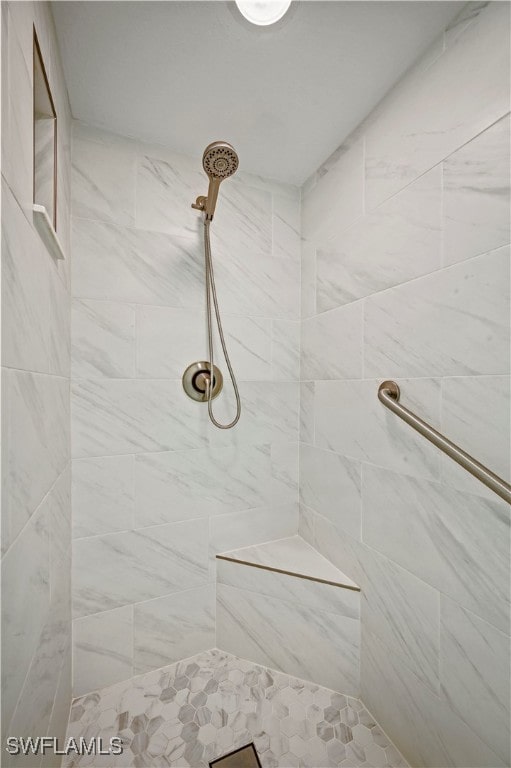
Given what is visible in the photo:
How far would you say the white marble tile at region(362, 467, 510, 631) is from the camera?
73cm

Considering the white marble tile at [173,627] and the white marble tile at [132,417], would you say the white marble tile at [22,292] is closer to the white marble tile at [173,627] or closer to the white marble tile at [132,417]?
the white marble tile at [132,417]

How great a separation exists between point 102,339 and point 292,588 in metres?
1.16

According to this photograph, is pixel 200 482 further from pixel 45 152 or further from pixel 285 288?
pixel 45 152

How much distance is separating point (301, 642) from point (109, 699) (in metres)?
0.69

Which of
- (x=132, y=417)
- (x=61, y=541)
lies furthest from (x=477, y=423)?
(x=61, y=541)

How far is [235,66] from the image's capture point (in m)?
0.97

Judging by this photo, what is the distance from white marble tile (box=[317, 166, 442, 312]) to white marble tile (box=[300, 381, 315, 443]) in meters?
0.35

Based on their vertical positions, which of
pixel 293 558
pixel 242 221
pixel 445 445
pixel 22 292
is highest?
pixel 242 221

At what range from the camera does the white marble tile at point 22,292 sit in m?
0.52

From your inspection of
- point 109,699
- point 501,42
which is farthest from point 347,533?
point 501,42

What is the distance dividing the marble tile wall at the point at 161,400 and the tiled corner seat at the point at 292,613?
0.08 metres

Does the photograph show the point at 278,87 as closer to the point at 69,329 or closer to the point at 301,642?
the point at 69,329

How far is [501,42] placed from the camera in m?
0.73

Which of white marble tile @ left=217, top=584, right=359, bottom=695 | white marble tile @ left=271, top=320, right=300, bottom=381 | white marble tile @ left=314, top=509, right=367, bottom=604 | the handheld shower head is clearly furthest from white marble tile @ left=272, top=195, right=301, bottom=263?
white marble tile @ left=217, top=584, right=359, bottom=695
